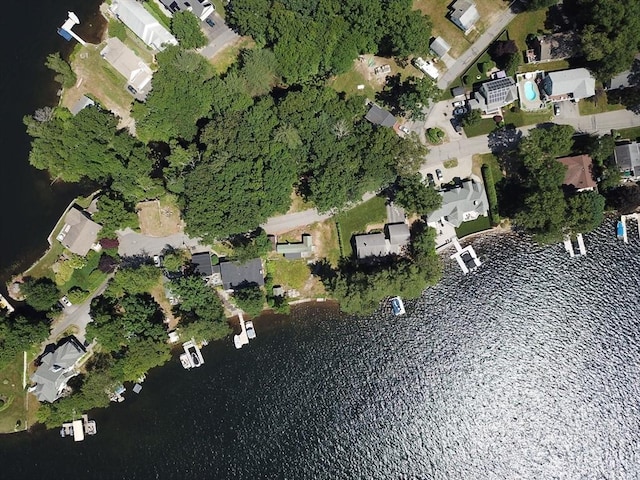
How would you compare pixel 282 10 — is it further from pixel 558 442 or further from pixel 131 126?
pixel 558 442

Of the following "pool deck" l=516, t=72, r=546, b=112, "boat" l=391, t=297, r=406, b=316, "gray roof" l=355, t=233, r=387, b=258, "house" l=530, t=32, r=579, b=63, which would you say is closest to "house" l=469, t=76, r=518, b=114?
"pool deck" l=516, t=72, r=546, b=112

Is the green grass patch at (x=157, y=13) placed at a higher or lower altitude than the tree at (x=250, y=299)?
higher

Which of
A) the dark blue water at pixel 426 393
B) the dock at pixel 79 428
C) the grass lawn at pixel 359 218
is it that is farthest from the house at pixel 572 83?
the dock at pixel 79 428

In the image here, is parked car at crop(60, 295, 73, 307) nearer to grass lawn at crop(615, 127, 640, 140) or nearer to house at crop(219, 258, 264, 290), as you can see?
house at crop(219, 258, 264, 290)

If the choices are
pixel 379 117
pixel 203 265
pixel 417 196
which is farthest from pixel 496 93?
pixel 203 265

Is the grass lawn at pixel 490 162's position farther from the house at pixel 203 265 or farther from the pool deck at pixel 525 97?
the house at pixel 203 265

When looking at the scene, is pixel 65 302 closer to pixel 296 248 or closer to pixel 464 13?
pixel 296 248
